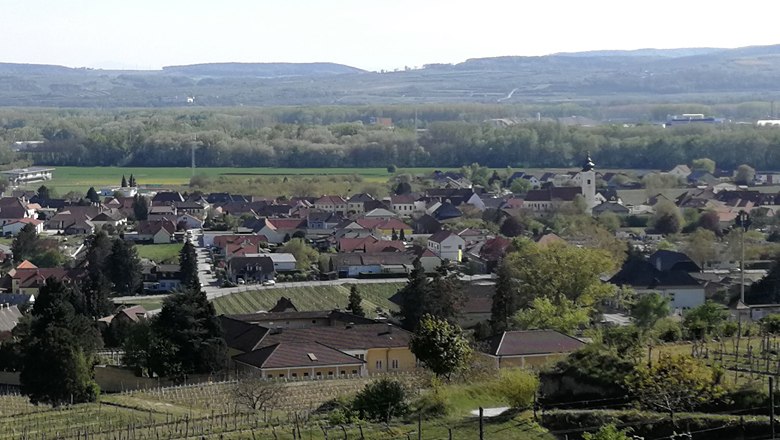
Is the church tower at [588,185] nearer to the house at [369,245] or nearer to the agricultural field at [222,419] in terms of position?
the house at [369,245]

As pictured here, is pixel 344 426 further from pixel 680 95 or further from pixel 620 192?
pixel 680 95

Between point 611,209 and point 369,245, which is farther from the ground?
point 369,245

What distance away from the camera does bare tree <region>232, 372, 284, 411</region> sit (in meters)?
17.1

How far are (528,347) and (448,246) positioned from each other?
17.8 metres

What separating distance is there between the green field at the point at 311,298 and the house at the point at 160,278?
2.35 metres

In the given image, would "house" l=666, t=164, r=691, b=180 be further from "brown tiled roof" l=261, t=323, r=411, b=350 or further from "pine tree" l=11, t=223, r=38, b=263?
"brown tiled roof" l=261, t=323, r=411, b=350

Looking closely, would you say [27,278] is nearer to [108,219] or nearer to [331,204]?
[108,219]

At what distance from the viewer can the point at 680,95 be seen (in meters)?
141

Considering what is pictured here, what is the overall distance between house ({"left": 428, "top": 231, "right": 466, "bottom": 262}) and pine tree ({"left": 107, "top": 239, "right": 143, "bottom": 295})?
8495 millimetres

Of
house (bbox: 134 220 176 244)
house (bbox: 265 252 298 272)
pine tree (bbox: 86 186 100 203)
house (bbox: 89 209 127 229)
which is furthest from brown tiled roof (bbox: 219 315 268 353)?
pine tree (bbox: 86 186 100 203)

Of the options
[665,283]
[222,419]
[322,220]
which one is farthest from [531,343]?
[322,220]

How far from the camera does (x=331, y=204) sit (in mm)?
49188

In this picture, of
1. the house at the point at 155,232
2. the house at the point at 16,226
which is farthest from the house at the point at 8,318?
the house at the point at 16,226

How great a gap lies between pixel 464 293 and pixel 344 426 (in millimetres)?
14230
